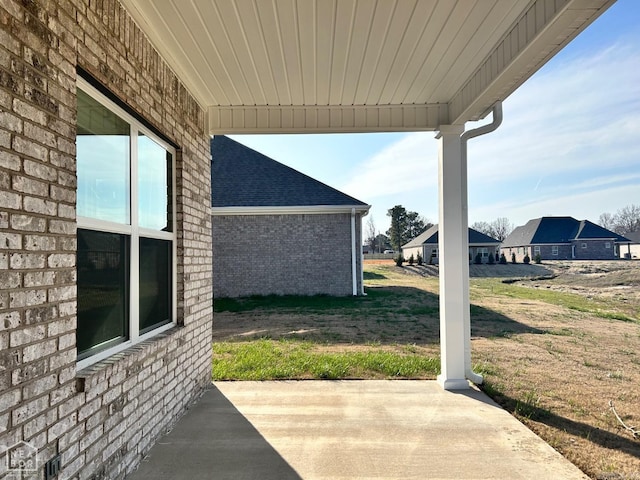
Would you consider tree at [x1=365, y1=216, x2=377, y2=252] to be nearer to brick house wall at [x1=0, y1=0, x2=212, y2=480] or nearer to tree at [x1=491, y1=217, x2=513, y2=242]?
tree at [x1=491, y1=217, x2=513, y2=242]

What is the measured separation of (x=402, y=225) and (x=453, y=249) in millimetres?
47168

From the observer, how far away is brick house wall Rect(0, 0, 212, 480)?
167 cm

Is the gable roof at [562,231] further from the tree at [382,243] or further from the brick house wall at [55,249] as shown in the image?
the brick house wall at [55,249]

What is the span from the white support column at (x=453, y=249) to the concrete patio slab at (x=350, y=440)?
570 millimetres

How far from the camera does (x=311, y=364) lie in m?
5.66

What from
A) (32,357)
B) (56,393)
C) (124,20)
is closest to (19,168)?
(32,357)

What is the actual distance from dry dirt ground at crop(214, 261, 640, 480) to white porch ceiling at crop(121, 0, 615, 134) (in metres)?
3.24

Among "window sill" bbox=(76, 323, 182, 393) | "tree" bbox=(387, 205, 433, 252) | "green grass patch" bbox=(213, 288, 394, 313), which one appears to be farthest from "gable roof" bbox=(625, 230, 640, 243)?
"window sill" bbox=(76, 323, 182, 393)

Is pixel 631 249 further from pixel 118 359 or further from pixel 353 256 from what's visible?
pixel 118 359

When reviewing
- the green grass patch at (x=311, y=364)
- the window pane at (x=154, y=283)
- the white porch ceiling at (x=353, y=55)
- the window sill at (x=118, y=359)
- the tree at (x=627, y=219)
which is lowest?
the green grass patch at (x=311, y=364)

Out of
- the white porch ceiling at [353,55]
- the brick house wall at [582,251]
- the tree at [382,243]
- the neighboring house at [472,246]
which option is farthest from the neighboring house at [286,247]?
the tree at [382,243]

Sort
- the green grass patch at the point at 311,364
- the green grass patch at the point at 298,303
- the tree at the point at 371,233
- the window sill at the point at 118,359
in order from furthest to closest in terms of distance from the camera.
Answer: the tree at the point at 371,233 < the green grass patch at the point at 298,303 < the green grass patch at the point at 311,364 < the window sill at the point at 118,359

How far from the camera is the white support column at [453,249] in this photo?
4.68 meters

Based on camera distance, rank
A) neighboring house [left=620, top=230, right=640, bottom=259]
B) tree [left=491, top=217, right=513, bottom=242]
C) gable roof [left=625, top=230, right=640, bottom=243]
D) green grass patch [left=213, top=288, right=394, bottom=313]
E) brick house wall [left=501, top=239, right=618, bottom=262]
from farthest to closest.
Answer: tree [left=491, top=217, right=513, bottom=242], gable roof [left=625, top=230, right=640, bottom=243], neighboring house [left=620, top=230, right=640, bottom=259], brick house wall [left=501, top=239, right=618, bottom=262], green grass patch [left=213, top=288, right=394, bottom=313]
